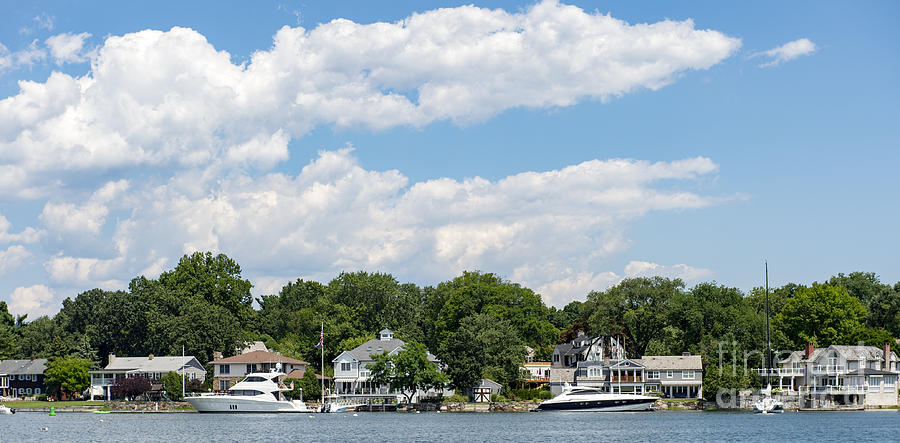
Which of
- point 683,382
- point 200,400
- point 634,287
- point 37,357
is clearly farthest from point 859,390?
point 37,357

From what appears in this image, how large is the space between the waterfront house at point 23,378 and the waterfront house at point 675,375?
7892 cm

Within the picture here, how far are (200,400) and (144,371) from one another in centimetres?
2459

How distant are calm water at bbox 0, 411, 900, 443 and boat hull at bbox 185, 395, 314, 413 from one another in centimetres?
150

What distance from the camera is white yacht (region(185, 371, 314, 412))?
3863 inches

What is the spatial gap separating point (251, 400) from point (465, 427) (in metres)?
30.0

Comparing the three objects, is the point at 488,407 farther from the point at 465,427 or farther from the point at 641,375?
the point at 465,427

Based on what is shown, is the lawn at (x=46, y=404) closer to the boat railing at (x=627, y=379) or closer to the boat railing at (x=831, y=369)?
the boat railing at (x=627, y=379)

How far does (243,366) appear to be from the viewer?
118 metres

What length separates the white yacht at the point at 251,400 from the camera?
98125 mm

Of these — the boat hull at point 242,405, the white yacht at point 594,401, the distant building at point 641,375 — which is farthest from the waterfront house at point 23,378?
the white yacht at point 594,401

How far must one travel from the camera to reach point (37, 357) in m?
135

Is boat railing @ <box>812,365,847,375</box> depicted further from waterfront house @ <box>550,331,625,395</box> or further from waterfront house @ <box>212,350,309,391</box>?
waterfront house @ <box>212,350,309,391</box>

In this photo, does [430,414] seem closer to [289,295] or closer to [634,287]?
[634,287]

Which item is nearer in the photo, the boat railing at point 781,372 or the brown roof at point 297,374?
the boat railing at point 781,372
